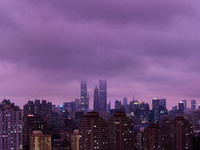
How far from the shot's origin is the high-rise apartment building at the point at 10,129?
3425 inches

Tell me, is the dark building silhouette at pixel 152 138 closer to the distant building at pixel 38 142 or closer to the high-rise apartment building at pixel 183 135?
the high-rise apartment building at pixel 183 135

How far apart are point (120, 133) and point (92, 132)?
11008mm

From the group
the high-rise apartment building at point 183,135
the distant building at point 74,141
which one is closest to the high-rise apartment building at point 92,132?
the distant building at point 74,141

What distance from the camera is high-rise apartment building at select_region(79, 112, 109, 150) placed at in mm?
77562

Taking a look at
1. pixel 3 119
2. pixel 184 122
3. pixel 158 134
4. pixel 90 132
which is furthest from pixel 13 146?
pixel 184 122

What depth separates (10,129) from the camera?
8756 centimetres

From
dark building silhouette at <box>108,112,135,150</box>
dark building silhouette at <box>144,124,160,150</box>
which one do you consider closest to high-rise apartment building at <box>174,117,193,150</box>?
dark building silhouette at <box>144,124,160,150</box>

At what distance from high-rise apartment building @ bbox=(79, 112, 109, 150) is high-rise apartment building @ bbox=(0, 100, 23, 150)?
54.8 ft

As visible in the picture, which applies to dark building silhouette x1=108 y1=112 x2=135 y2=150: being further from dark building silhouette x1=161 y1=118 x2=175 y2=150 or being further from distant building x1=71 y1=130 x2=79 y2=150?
distant building x1=71 y1=130 x2=79 y2=150

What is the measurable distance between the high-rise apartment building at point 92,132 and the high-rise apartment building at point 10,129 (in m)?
16.7

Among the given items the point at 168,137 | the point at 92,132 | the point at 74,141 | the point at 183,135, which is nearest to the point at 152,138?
the point at 168,137

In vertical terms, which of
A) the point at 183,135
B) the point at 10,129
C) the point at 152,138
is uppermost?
the point at 10,129

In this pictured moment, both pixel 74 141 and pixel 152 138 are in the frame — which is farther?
pixel 74 141

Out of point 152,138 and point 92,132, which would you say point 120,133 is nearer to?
point 92,132
